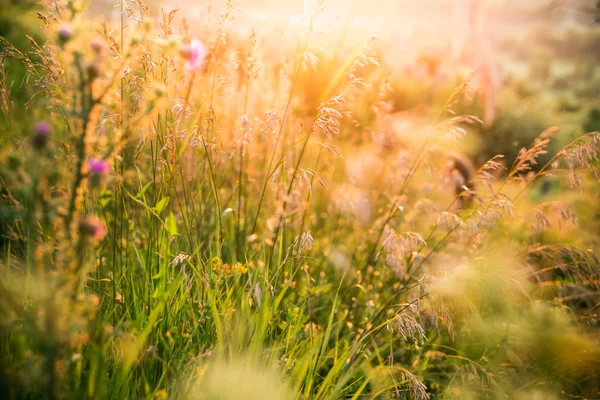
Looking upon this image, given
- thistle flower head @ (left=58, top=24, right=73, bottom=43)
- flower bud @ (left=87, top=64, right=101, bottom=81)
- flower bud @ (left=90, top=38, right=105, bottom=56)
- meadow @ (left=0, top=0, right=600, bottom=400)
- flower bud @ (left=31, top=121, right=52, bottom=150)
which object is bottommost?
meadow @ (left=0, top=0, right=600, bottom=400)

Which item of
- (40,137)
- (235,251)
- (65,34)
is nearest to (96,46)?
(65,34)

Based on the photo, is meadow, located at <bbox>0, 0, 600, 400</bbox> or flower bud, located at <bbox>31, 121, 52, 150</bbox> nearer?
flower bud, located at <bbox>31, 121, 52, 150</bbox>

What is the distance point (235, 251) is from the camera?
82.8 inches

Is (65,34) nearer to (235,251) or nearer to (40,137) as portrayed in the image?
(40,137)

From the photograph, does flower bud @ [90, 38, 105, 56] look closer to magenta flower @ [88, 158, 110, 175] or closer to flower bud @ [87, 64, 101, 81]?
flower bud @ [87, 64, 101, 81]

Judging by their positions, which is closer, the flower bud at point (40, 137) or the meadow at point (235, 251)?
the flower bud at point (40, 137)

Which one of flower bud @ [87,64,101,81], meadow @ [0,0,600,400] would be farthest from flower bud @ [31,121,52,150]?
flower bud @ [87,64,101,81]

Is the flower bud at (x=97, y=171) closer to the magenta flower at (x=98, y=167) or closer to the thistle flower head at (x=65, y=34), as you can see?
the magenta flower at (x=98, y=167)

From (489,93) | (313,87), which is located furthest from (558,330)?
(313,87)

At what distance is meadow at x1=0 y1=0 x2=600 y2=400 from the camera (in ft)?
3.62

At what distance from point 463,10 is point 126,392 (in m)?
4.24

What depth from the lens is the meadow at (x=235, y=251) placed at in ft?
3.62

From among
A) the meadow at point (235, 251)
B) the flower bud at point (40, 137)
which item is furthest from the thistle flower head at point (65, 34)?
the flower bud at point (40, 137)

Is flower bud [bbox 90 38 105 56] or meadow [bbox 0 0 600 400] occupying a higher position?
flower bud [bbox 90 38 105 56]
